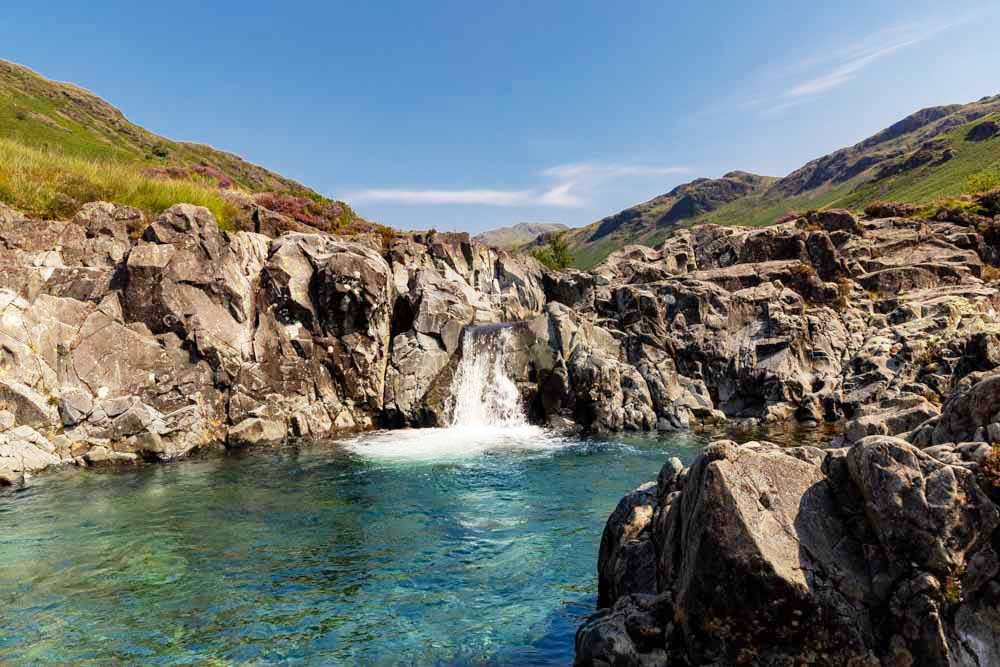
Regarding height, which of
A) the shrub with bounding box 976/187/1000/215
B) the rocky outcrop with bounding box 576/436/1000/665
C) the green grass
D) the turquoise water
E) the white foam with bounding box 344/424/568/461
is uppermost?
the green grass

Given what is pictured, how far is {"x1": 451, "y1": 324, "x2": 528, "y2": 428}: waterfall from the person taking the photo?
3114 centimetres

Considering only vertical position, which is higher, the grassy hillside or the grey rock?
the grassy hillside

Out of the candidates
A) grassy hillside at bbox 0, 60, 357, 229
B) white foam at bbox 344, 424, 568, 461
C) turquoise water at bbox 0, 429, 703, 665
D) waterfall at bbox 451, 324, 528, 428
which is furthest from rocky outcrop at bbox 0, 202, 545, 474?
grassy hillside at bbox 0, 60, 357, 229

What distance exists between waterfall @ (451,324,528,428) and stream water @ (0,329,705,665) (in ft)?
23.3

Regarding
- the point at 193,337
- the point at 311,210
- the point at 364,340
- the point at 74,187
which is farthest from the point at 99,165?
the point at 364,340

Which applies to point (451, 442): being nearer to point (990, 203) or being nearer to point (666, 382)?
point (666, 382)

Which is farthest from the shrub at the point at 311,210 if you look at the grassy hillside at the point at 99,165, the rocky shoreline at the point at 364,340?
the rocky shoreline at the point at 364,340

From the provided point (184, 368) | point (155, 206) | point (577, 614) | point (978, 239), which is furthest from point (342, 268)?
point (978, 239)

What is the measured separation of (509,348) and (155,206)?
23.4 meters

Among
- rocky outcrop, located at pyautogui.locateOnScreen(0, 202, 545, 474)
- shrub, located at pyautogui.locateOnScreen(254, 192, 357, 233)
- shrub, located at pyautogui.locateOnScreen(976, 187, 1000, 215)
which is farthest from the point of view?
shrub, located at pyautogui.locateOnScreen(976, 187, 1000, 215)

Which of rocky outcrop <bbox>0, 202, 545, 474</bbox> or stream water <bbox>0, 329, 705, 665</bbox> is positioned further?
rocky outcrop <bbox>0, 202, 545, 474</bbox>

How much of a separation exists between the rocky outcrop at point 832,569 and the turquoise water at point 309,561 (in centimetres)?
327

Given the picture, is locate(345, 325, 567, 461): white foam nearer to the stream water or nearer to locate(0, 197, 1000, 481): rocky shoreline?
locate(0, 197, 1000, 481): rocky shoreline

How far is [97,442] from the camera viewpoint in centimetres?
2267
